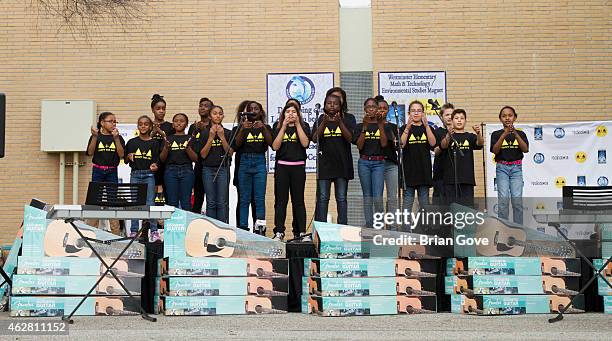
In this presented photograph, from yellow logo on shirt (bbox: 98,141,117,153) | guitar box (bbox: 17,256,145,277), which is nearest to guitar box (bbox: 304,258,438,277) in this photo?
guitar box (bbox: 17,256,145,277)

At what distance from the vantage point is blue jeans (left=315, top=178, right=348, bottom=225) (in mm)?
11148

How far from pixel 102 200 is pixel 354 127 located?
417cm

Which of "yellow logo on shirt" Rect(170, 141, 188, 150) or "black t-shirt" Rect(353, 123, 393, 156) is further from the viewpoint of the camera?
"yellow logo on shirt" Rect(170, 141, 188, 150)

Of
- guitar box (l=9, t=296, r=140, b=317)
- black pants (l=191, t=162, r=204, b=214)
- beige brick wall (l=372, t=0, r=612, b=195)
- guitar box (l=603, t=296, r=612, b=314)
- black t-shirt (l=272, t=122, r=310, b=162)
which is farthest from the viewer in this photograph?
beige brick wall (l=372, t=0, r=612, b=195)

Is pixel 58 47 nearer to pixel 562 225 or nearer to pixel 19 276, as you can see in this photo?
pixel 19 276

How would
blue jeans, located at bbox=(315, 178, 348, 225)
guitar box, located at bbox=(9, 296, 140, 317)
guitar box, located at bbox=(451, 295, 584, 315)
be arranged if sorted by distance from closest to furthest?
guitar box, located at bbox=(9, 296, 140, 317)
guitar box, located at bbox=(451, 295, 584, 315)
blue jeans, located at bbox=(315, 178, 348, 225)

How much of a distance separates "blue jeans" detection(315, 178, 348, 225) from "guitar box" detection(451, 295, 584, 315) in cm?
230

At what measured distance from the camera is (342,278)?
9.19m

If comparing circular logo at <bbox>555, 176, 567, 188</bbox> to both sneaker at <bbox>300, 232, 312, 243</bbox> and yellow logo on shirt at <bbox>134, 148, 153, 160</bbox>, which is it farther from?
yellow logo on shirt at <bbox>134, 148, 153, 160</bbox>

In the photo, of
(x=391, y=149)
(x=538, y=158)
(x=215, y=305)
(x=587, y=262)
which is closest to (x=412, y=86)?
(x=538, y=158)

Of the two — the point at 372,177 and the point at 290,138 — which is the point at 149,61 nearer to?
the point at 290,138

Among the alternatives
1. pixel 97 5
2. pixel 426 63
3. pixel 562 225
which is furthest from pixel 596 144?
pixel 97 5

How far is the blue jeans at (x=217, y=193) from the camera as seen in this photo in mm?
11773

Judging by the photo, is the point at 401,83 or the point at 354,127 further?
the point at 401,83
